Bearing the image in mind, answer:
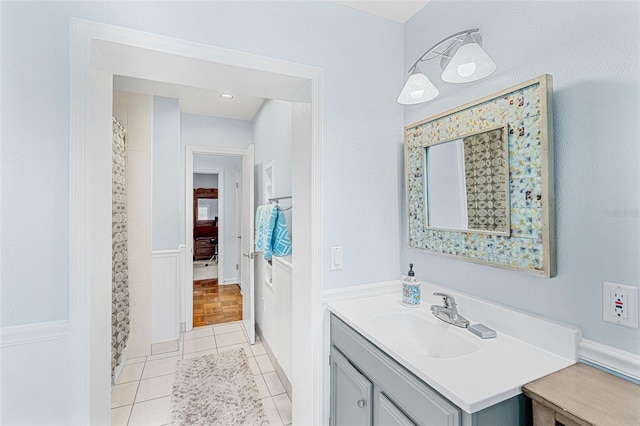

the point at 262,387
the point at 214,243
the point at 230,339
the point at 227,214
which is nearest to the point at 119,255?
the point at 230,339

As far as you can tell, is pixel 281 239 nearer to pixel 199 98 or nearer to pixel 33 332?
Result: pixel 33 332

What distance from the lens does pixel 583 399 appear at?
75 centimetres

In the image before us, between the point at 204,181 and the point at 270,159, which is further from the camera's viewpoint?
the point at 204,181

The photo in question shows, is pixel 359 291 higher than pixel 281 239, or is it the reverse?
pixel 281 239

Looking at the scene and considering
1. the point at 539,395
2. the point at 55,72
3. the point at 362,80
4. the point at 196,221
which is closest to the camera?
the point at 539,395

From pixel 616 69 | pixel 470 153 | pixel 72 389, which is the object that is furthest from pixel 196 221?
pixel 616 69

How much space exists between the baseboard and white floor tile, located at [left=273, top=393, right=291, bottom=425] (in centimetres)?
105

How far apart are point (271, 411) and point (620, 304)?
202cm

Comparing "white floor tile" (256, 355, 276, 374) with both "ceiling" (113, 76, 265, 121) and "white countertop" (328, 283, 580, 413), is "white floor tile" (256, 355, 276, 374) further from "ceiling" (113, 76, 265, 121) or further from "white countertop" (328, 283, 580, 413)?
"ceiling" (113, 76, 265, 121)

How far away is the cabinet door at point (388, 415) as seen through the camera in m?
0.96

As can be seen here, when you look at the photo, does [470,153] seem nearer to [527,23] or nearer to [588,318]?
[527,23]

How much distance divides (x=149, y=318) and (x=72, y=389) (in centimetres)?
186

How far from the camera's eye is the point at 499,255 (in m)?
1.15

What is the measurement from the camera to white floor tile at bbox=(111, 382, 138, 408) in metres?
2.10
